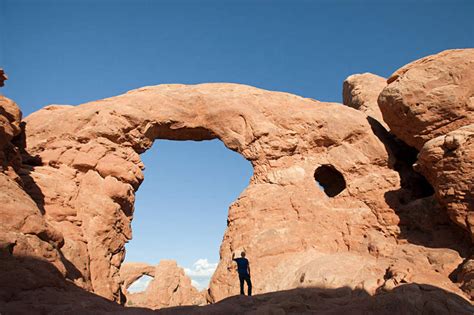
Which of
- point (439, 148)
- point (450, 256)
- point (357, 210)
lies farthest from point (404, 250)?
point (439, 148)

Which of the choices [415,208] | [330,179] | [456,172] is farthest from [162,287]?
[456,172]

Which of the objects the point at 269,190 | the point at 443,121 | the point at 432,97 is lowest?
the point at 269,190

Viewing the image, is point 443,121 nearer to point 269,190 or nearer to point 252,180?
point 269,190

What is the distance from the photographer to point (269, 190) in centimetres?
1510

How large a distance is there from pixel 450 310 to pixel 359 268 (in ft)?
15.3

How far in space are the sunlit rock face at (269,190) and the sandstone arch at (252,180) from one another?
0.04 meters

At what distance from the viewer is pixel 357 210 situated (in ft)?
46.0

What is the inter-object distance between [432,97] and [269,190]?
5.95m

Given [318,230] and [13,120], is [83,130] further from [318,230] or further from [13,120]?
[318,230]

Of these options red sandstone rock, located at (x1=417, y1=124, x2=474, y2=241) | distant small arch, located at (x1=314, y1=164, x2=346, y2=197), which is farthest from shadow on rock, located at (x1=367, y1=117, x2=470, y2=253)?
distant small arch, located at (x1=314, y1=164, x2=346, y2=197)

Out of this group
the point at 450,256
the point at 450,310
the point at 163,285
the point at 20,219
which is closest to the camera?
the point at 450,310

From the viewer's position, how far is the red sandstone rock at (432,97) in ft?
40.3

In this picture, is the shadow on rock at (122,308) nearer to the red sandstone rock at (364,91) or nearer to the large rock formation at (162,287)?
the red sandstone rock at (364,91)

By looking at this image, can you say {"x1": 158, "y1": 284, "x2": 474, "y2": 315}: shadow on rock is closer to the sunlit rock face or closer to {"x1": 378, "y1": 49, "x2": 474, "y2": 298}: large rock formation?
the sunlit rock face
